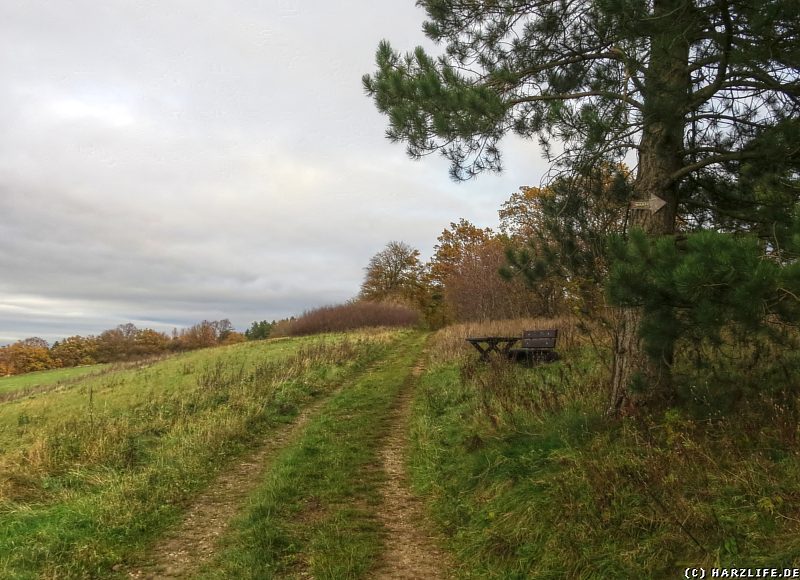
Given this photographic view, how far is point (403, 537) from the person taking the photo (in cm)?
419

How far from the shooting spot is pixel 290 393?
405 inches

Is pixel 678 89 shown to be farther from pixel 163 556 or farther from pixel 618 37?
pixel 163 556

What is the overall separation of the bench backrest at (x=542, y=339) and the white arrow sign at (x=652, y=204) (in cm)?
550

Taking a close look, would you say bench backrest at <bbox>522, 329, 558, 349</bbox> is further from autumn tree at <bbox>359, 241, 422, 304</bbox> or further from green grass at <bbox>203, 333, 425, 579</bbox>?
autumn tree at <bbox>359, 241, 422, 304</bbox>

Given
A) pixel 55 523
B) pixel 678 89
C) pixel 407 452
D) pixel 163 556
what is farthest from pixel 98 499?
pixel 678 89

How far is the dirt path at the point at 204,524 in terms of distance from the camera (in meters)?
3.89

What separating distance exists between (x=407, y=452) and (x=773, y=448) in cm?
436

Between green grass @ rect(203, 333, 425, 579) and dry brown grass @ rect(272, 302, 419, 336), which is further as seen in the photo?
dry brown grass @ rect(272, 302, 419, 336)

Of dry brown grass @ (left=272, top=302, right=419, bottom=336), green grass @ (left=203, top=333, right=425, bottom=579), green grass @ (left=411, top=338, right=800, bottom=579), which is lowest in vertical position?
green grass @ (left=203, top=333, right=425, bottom=579)

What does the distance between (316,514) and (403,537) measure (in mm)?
969

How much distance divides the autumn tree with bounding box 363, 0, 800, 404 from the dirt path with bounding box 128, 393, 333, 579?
428cm

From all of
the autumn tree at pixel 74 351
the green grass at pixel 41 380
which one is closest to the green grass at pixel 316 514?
the green grass at pixel 41 380

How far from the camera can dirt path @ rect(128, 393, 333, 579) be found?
3895 mm

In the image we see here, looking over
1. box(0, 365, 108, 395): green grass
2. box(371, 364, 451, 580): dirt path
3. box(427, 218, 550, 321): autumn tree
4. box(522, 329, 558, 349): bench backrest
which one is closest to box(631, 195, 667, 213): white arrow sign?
box(371, 364, 451, 580): dirt path
